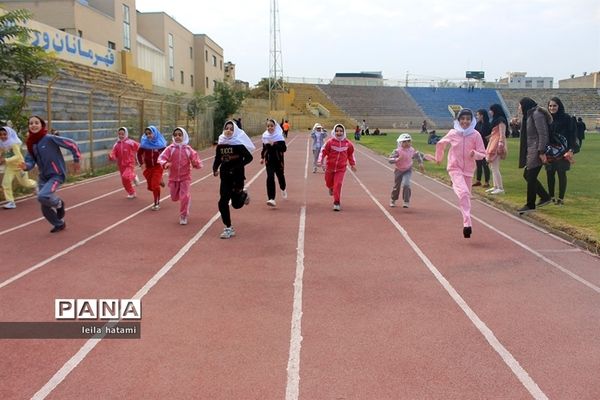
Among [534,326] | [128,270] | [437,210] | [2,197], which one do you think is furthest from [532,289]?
[2,197]

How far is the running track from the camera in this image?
3.77 metres

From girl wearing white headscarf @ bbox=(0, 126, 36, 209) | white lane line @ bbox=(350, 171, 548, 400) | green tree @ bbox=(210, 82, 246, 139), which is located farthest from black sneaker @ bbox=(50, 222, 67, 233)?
green tree @ bbox=(210, 82, 246, 139)

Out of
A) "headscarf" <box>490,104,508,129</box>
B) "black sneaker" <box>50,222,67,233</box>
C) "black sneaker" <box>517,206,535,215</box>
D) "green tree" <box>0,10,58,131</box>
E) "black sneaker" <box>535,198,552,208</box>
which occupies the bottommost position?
"black sneaker" <box>50,222,67,233</box>

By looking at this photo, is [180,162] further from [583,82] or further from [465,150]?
[583,82]

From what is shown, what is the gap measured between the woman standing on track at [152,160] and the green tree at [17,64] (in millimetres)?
3258

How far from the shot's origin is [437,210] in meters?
11.1

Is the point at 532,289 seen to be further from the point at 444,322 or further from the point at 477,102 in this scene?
the point at 477,102

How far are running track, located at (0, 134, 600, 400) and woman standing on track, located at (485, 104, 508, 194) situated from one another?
287 centimetres

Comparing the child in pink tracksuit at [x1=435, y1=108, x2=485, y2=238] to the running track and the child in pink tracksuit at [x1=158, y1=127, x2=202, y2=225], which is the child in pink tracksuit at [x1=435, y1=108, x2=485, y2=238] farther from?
the child in pink tracksuit at [x1=158, y1=127, x2=202, y2=225]

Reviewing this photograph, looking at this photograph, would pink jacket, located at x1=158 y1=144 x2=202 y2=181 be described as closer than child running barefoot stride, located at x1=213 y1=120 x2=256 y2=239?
No

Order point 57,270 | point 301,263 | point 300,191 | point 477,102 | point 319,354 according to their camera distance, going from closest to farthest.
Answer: point 319,354, point 57,270, point 301,263, point 300,191, point 477,102

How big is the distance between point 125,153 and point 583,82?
11254cm

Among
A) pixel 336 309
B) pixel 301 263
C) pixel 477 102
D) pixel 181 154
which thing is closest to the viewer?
pixel 336 309

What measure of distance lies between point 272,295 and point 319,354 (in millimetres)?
1449
